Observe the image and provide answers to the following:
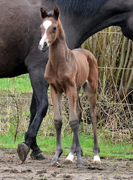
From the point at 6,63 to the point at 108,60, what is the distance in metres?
2.73

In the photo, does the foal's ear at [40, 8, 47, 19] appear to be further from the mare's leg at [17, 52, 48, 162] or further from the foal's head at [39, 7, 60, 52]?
Answer: the mare's leg at [17, 52, 48, 162]

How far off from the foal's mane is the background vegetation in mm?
1964

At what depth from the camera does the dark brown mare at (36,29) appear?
562cm

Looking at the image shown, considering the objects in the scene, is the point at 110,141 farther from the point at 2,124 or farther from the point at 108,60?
the point at 2,124

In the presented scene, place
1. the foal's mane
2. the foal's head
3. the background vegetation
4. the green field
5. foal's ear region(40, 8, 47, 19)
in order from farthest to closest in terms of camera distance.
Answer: the background vegetation < the green field < the foal's mane < foal's ear region(40, 8, 47, 19) < the foal's head

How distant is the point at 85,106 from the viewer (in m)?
7.98

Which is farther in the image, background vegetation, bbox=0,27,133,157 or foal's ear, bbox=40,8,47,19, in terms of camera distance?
background vegetation, bbox=0,27,133,157

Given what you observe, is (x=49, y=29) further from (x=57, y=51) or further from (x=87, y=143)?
(x=87, y=143)

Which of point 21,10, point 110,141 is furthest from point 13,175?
point 110,141

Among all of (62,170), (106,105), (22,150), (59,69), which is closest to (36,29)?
(59,69)

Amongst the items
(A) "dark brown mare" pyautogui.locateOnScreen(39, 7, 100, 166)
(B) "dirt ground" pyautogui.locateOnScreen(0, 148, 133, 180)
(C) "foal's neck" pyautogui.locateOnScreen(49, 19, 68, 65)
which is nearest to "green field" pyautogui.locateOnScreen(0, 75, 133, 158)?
(B) "dirt ground" pyautogui.locateOnScreen(0, 148, 133, 180)

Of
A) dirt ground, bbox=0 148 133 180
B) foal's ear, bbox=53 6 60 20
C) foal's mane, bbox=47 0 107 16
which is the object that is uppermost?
foal's mane, bbox=47 0 107 16

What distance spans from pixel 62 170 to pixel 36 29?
81.1 inches

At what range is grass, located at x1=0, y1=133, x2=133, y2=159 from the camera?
261 inches
